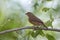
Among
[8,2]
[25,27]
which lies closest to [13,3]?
[8,2]

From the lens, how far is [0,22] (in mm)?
2516

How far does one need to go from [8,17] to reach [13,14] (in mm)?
41

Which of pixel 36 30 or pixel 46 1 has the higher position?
pixel 46 1

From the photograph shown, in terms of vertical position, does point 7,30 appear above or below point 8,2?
below

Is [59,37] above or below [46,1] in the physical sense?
below

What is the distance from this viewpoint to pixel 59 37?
8.20 ft

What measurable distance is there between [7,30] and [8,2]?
199 millimetres

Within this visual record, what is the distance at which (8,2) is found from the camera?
2.55 m

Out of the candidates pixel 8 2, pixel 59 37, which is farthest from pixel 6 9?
pixel 59 37

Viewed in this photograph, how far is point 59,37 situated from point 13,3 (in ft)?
1.29

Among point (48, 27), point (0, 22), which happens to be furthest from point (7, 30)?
point (48, 27)

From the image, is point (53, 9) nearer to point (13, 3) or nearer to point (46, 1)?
point (46, 1)

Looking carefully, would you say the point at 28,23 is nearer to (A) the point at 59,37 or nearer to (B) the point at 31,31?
(B) the point at 31,31

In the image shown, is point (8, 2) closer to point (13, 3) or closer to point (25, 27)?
point (13, 3)
